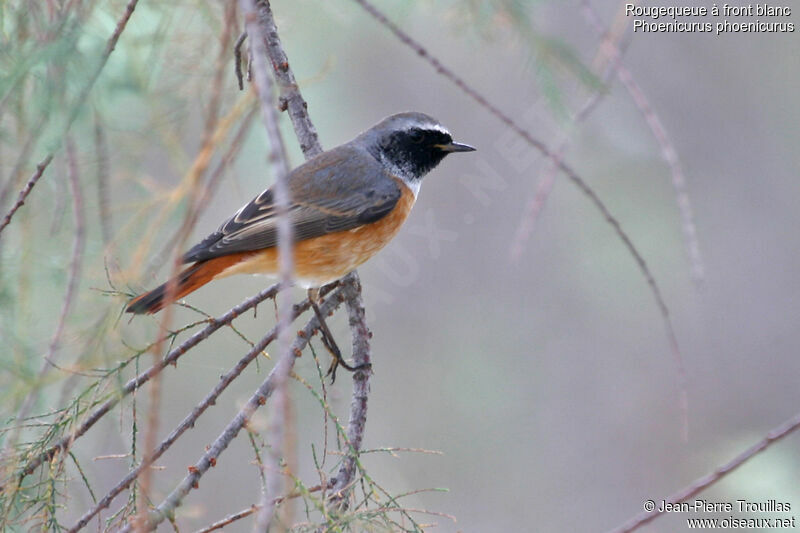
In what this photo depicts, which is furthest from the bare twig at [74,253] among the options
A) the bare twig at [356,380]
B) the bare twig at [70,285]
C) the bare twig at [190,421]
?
the bare twig at [356,380]

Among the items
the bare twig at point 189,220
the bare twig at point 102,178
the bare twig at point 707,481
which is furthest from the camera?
the bare twig at point 102,178

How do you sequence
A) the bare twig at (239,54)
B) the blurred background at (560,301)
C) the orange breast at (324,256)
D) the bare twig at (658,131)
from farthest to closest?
1. the blurred background at (560,301)
2. the orange breast at (324,256)
3. the bare twig at (239,54)
4. the bare twig at (658,131)

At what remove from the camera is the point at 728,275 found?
6.60 meters

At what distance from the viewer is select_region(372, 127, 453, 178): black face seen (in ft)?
13.0

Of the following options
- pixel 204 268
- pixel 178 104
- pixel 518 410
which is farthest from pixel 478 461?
pixel 178 104

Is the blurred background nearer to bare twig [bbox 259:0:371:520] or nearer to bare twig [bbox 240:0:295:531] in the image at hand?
bare twig [bbox 259:0:371:520]

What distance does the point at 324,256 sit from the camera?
3434mm

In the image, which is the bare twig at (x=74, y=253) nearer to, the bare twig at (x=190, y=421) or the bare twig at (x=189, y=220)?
the bare twig at (x=190, y=421)

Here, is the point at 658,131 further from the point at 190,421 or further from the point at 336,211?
the point at 336,211

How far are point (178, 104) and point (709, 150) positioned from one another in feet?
16.4

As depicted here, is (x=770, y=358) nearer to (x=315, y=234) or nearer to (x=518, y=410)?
(x=518, y=410)

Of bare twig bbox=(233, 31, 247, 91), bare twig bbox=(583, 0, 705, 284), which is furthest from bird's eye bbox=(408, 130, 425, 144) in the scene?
bare twig bbox=(583, 0, 705, 284)

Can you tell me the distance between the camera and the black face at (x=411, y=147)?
3975 millimetres

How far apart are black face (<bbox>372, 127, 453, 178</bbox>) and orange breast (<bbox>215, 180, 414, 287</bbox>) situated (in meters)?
0.46
